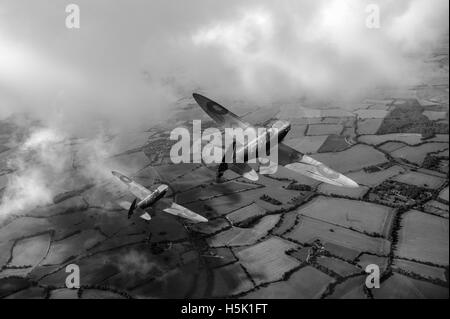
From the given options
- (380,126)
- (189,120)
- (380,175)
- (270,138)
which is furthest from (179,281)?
(189,120)

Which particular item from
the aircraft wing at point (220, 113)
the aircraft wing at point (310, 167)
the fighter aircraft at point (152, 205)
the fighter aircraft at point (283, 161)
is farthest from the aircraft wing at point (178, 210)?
Answer: the aircraft wing at point (310, 167)

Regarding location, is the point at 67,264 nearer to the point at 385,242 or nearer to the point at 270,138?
the point at 270,138

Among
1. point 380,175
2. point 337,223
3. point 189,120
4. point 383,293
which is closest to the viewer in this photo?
point 383,293

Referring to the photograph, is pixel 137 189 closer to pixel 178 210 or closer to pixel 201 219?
pixel 178 210

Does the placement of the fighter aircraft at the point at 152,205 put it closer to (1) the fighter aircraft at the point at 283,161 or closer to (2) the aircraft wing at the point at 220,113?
(2) the aircraft wing at the point at 220,113

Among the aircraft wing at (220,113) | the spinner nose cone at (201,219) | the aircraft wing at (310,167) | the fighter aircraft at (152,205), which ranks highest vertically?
the aircraft wing at (220,113)

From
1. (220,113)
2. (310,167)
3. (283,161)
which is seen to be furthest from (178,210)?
(310,167)
